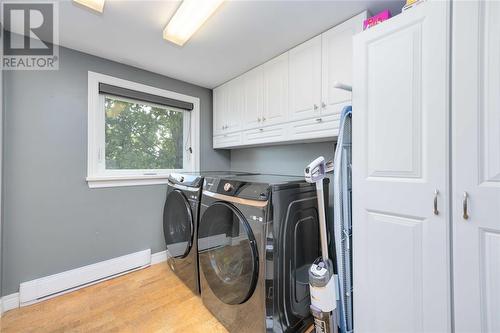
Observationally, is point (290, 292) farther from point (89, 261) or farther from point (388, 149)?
point (89, 261)

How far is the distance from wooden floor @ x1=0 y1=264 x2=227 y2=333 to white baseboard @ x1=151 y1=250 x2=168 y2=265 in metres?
0.38

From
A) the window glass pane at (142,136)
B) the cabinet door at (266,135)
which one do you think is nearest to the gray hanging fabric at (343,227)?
the cabinet door at (266,135)

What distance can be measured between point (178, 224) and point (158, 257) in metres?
0.71

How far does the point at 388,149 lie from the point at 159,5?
162cm

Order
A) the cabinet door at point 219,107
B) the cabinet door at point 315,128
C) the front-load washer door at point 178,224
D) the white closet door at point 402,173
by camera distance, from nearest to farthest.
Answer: the white closet door at point 402,173, the cabinet door at point 315,128, the front-load washer door at point 178,224, the cabinet door at point 219,107

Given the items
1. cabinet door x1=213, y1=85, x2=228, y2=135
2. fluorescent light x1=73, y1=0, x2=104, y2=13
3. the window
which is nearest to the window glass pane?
the window

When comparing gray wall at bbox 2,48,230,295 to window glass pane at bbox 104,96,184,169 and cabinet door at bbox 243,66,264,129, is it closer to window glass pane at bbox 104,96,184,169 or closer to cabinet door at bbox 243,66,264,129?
window glass pane at bbox 104,96,184,169

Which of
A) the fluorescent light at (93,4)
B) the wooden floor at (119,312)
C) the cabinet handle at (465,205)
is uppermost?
the fluorescent light at (93,4)

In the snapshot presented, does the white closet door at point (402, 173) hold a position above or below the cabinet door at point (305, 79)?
below

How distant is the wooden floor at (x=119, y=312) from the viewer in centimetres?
139

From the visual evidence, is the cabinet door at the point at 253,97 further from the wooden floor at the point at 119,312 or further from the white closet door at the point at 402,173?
the wooden floor at the point at 119,312

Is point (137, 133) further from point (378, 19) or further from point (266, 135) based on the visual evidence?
point (378, 19)

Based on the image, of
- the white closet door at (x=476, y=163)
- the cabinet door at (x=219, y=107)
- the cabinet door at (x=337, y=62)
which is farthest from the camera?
the cabinet door at (x=219, y=107)

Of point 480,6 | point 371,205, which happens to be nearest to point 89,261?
point 371,205
